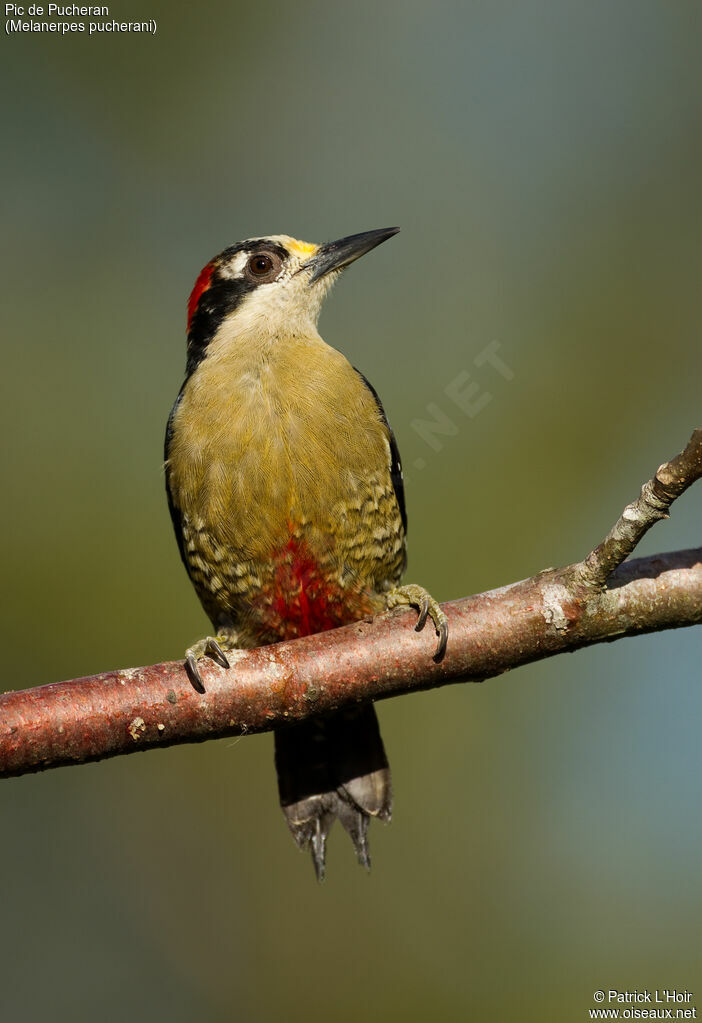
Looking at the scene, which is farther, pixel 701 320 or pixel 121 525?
pixel 701 320

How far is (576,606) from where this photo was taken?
417 cm

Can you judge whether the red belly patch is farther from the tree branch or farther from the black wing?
the black wing

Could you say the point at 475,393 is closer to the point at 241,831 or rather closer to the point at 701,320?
the point at 701,320

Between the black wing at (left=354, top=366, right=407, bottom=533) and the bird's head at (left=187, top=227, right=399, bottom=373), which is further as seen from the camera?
the bird's head at (left=187, top=227, right=399, bottom=373)

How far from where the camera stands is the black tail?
5301 millimetres

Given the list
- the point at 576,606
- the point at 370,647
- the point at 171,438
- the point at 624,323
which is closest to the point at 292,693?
the point at 370,647

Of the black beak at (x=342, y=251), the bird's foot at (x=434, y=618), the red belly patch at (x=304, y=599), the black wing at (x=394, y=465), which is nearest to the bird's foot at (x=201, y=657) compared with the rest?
the red belly patch at (x=304, y=599)

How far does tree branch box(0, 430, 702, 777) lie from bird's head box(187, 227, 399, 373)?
199 centimetres

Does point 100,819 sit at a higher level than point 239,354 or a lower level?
lower

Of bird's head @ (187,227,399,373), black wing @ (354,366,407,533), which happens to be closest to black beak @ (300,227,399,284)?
bird's head @ (187,227,399,373)

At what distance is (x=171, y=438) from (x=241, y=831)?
361cm

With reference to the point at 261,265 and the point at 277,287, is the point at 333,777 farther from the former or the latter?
the point at 261,265

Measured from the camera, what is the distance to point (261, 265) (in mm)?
5910

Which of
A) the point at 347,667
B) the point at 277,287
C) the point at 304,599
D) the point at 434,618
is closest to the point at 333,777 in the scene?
the point at 304,599
